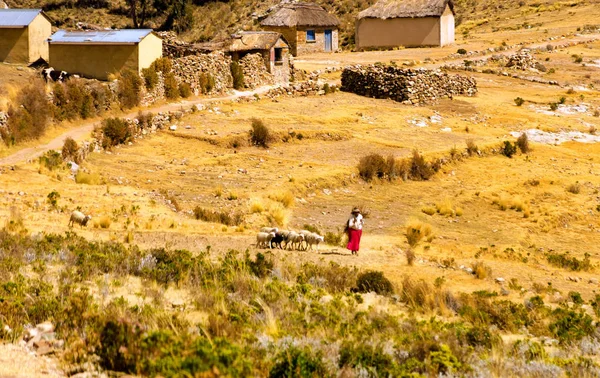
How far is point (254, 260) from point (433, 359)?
18.8 feet

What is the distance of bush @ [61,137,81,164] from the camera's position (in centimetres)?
2119

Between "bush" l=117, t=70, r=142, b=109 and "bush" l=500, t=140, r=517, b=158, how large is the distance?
452 inches

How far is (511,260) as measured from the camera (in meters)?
17.1

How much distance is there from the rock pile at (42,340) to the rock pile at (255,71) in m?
24.4

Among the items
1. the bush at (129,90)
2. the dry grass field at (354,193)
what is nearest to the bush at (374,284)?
the dry grass field at (354,193)

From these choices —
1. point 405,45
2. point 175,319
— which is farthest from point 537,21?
point 175,319

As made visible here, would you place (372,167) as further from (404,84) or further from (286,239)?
(404,84)

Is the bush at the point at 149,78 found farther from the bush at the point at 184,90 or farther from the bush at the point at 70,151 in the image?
the bush at the point at 70,151

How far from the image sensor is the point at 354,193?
73.2 feet

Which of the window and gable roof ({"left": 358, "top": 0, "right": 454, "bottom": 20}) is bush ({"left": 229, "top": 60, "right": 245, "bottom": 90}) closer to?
the window


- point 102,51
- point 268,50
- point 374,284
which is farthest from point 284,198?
point 268,50

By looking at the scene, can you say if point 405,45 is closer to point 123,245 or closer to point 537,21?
point 537,21

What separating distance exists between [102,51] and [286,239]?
1671 centimetres

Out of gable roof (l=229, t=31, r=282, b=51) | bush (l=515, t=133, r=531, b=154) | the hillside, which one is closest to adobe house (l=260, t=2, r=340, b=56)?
the hillside
